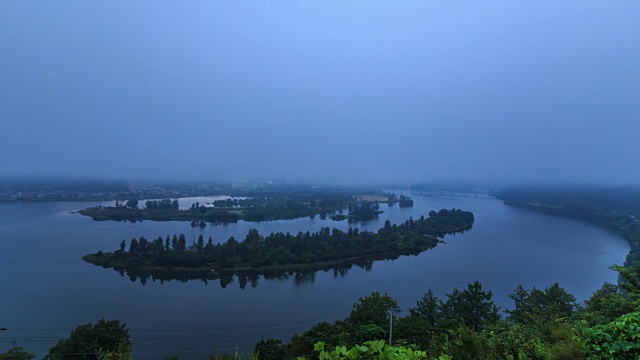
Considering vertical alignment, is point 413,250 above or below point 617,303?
below

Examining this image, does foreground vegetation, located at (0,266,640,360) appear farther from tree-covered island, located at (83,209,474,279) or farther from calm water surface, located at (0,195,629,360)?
tree-covered island, located at (83,209,474,279)

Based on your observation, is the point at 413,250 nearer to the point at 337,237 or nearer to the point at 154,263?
the point at 337,237

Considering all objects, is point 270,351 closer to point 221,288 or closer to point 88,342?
point 88,342

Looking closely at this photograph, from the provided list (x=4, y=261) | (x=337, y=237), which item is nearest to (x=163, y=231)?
(x=4, y=261)

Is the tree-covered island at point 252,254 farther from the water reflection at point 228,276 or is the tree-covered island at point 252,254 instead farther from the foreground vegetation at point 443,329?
the foreground vegetation at point 443,329

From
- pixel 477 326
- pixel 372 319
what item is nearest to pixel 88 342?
pixel 372 319

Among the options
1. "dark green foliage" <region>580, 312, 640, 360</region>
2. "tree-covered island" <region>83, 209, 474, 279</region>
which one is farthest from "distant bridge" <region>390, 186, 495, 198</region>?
"dark green foliage" <region>580, 312, 640, 360</region>
